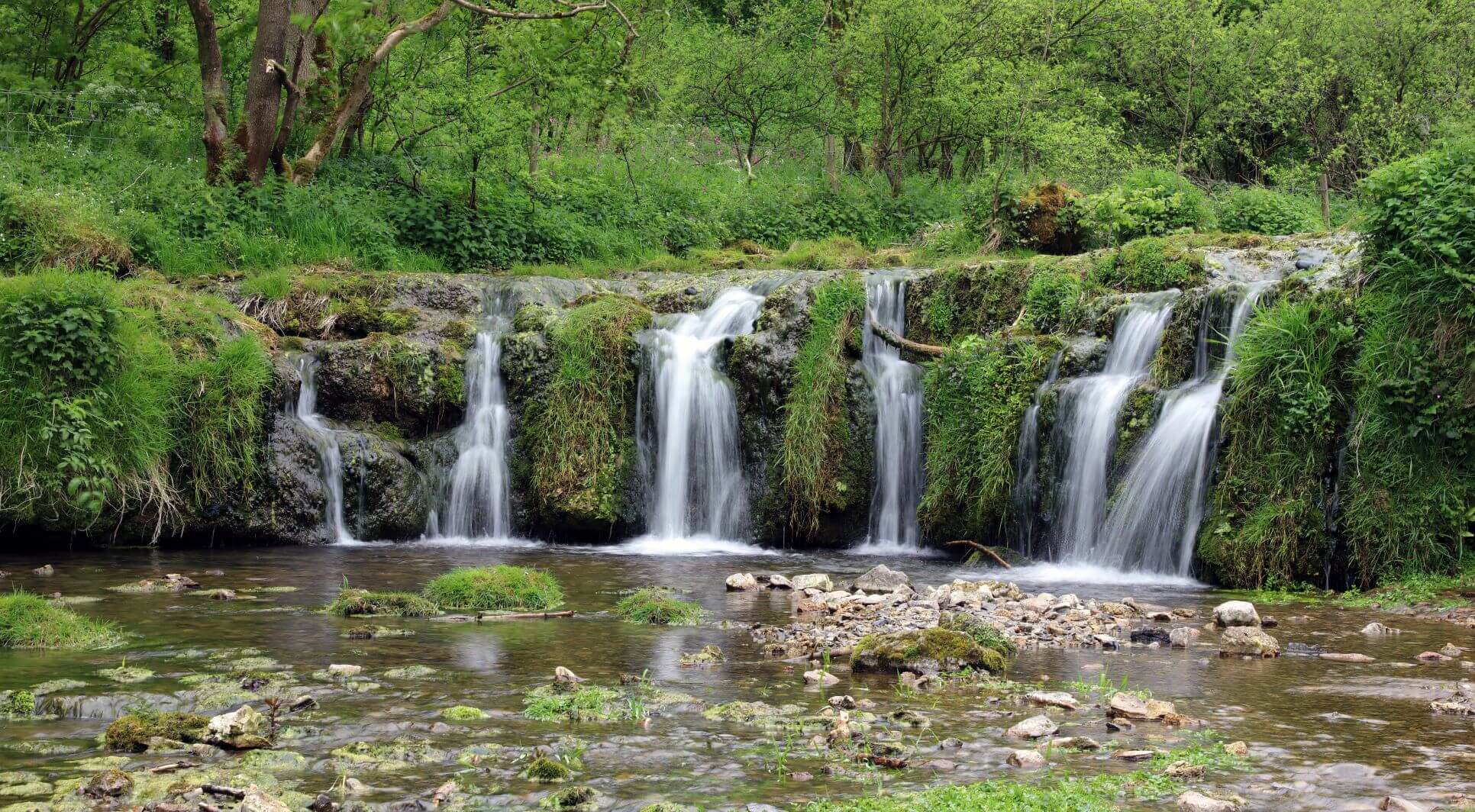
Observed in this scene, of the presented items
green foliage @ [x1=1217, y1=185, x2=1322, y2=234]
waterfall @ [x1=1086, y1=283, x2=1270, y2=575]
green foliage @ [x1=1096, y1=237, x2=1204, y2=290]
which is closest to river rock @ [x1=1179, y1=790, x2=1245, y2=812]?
waterfall @ [x1=1086, y1=283, x2=1270, y2=575]

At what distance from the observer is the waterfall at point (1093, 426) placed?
11414 millimetres

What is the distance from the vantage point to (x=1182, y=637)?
7.57m

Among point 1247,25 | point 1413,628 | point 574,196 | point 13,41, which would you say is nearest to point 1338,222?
point 1247,25

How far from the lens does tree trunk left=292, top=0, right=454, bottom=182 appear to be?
17.4 m

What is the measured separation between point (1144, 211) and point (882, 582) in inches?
356

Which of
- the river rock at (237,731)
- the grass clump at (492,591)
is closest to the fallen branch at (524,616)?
the grass clump at (492,591)

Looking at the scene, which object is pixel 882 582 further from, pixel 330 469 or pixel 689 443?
pixel 330 469

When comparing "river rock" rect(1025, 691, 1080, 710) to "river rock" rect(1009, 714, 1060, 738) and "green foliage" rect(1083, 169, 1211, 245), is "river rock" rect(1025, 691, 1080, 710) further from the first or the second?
"green foliage" rect(1083, 169, 1211, 245)

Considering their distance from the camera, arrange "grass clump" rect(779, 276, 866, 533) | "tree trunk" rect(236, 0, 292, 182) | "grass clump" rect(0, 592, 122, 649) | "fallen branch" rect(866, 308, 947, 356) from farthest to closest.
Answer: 1. "tree trunk" rect(236, 0, 292, 182)
2. "fallen branch" rect(866, 308, 947, 356)
3. "grass clump" rect(779, 276, 866, 533)
4. "grass clump" rect(0, 592, 122, 649)

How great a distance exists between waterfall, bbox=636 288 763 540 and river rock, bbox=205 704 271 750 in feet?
29.5

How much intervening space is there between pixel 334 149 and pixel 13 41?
5.02m

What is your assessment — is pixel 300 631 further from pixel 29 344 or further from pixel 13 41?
pixel 13 41

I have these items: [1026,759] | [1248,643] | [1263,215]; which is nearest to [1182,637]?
[1248,643]

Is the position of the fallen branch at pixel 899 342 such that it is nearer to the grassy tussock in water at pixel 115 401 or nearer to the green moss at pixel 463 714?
the grassy tussock in water at pixel 115 401
